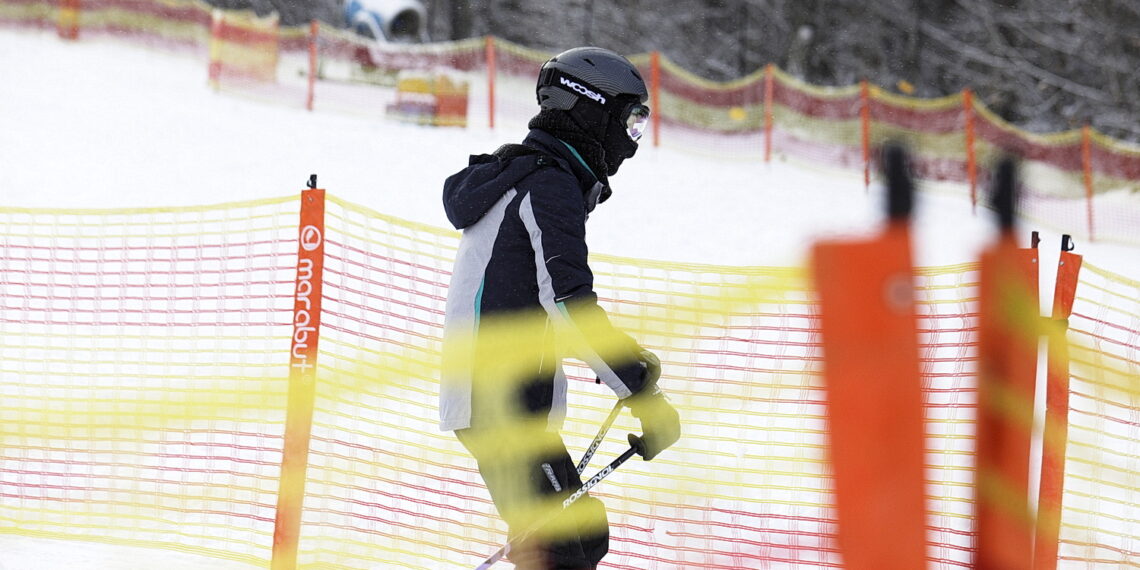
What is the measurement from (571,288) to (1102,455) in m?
4.81

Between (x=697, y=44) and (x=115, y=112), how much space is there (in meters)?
25.3

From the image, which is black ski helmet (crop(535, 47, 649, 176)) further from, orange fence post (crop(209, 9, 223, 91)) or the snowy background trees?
the snowy background trees

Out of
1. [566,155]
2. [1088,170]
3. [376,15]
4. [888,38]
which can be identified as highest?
[888,38]

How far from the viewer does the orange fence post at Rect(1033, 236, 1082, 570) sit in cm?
374

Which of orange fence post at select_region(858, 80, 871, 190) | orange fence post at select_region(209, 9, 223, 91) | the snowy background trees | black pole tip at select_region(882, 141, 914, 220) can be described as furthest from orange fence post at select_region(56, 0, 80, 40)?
black pole tip at select_region(882, 141, 914, 220)

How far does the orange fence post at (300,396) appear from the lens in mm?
4293

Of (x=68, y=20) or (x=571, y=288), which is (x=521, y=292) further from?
(x=68, y=20)

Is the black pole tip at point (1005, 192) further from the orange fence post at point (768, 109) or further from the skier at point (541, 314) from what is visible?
the orange fence post at point (768, 109)

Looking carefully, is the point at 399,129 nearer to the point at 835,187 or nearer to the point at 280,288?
the point at 835,187

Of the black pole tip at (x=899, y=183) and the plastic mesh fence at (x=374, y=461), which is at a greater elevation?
the black pole tip at (x=899, y=183)

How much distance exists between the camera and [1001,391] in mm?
1032

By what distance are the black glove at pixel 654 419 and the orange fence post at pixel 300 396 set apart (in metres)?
1.67

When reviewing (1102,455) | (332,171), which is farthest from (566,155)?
(332,171)

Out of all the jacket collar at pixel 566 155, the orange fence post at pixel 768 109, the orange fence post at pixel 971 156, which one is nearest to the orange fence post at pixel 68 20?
the orange fence post at pixel 768 109
